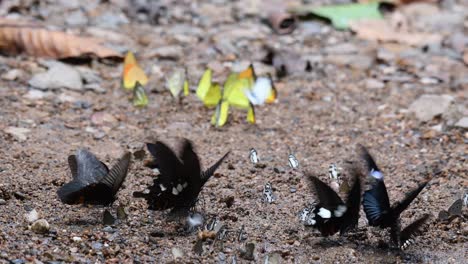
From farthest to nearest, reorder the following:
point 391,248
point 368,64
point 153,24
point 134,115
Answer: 1. point 153,24
2. point 368,64
3. point 134,115
4. point 391,248

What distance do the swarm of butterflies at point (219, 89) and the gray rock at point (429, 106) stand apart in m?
0.86

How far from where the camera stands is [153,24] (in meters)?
5.89

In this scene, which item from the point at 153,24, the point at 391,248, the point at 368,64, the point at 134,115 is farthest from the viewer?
the point at 153,24

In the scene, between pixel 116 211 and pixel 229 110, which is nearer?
pixel 116 211

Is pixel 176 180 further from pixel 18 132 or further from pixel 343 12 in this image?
pixel 343 12

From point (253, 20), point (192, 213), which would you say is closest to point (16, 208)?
point (192, 213)

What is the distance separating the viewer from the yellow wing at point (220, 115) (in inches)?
173

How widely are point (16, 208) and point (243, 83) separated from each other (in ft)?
5.70

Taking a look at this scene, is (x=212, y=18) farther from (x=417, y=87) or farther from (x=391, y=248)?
(x=391, y=248)

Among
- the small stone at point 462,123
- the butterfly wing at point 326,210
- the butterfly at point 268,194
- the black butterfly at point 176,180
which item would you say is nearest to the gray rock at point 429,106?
the small stone at point 462,123

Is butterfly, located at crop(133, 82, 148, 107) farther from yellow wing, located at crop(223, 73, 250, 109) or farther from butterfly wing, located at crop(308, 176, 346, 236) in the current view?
butterfly wing, located at crop(308, 176, 346, 236)

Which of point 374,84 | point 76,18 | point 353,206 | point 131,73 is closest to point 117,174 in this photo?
point 353,206

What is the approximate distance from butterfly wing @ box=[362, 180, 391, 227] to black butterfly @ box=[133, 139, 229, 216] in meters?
0.60

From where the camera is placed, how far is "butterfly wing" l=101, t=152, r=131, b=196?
319 centimetres
